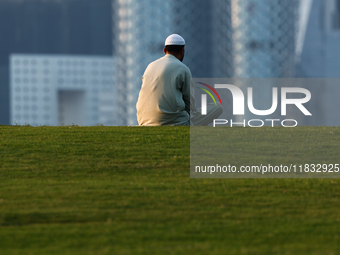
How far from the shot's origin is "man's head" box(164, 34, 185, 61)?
797 centimetres

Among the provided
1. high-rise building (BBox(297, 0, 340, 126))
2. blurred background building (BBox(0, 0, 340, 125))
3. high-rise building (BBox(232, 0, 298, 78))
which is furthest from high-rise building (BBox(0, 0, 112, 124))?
high-rise building (BBox(297, 0, 340, 126))

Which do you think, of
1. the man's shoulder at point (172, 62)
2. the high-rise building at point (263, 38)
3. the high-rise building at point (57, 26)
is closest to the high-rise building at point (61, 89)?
the high-rise building at point (57, 26)

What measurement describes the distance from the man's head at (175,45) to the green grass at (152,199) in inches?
53.4

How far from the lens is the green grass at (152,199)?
360 centimetres

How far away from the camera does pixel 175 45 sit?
8023 millimetres

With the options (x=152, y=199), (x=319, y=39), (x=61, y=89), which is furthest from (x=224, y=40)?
(x=152, y=199)

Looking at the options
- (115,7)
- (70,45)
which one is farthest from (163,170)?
(70,45)

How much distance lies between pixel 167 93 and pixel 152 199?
3.30 m

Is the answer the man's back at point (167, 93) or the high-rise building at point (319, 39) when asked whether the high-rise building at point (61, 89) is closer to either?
the high-rise building at point (319, 39)

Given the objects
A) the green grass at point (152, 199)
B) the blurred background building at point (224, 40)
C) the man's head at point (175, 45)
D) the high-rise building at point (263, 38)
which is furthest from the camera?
the blurred background building at point (224, 40)

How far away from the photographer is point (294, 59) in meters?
96.2

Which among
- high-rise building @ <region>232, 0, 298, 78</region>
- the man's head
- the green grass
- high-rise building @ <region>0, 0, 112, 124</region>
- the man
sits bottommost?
the green grass

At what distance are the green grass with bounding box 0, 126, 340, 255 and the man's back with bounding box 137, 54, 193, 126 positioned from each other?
505 millimetres

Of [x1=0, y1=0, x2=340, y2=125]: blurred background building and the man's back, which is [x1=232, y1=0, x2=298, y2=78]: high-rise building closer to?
[x1=0, y1=0, x2=340, y2=125]: blurred background building
